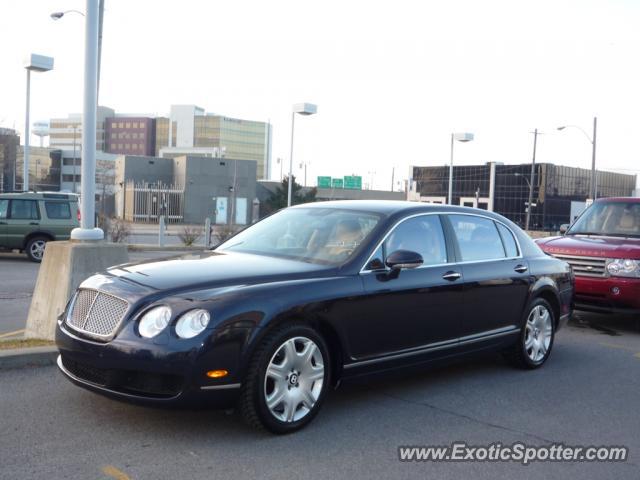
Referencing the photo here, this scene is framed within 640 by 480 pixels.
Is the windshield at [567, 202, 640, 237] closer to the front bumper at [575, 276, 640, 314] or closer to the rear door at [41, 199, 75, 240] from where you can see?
the front bumper at [575, 276, 640, 314]

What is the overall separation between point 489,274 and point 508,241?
2.39 ft

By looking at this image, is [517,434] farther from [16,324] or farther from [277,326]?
[16,324]

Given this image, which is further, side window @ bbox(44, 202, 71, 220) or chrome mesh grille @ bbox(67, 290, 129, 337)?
side window @ bbox(44, 202, 71, 220)

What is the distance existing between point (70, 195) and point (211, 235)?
28.9 feet

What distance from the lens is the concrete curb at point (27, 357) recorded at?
607cm

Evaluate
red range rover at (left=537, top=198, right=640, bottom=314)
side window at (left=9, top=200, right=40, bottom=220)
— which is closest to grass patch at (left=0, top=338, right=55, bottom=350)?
red range rover at (left=537, top=198, right=640, bottom=314)

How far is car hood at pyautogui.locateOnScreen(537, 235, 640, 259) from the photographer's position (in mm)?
9188

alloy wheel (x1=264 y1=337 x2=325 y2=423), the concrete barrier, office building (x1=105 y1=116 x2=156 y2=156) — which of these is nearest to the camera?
alloy wheel (x1=264 y1=337 x2=325 y2=423)

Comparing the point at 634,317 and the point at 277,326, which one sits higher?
the point at 277,326

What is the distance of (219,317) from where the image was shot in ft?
14.6

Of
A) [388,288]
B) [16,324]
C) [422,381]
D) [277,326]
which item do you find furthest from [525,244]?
[16,324]

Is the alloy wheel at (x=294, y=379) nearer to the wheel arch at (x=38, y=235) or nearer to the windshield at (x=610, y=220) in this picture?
the windshield at (x=610, y=220)

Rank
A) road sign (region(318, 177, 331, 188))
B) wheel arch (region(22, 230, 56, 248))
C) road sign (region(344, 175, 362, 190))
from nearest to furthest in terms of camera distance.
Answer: wheel arch (region(22, 230, 56, 248))
road sign (region(318, 177, 331, 188))
road sign (region(344, 175, 362, 190))

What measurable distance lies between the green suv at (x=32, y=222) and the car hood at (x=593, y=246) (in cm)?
1211
